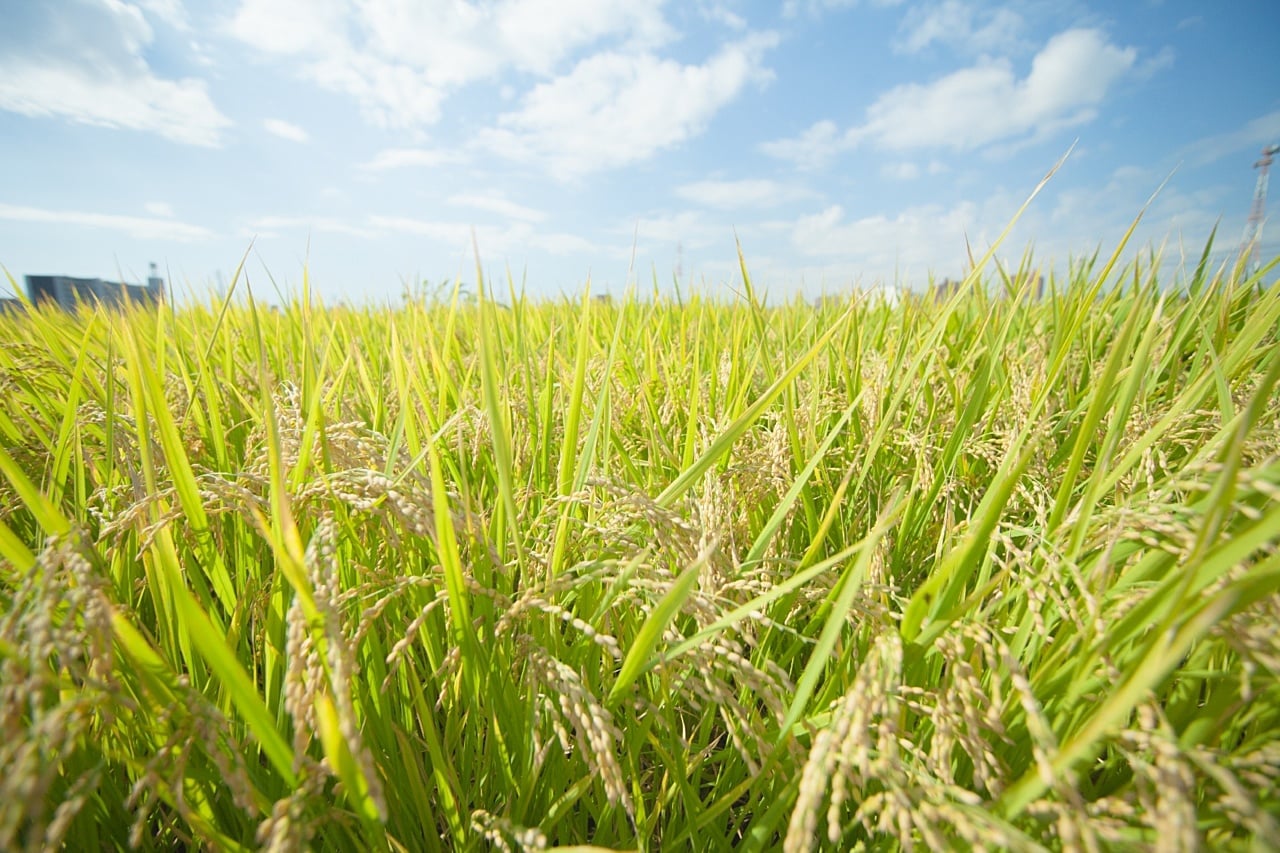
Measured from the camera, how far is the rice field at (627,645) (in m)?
0.44

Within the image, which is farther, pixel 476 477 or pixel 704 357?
pixel 704 357

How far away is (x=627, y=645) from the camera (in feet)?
2.95

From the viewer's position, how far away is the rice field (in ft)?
1.44

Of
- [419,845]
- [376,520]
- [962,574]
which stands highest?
[962,574]

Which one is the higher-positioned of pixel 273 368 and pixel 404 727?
pixel 273 368

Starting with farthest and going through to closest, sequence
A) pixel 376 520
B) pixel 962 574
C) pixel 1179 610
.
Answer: pixel 376 520, pixel 962 574, pixel 1179 610

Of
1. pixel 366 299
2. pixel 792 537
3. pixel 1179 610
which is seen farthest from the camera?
pixel 366 299

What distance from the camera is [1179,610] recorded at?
0.47 m

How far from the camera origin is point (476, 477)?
1268 mm

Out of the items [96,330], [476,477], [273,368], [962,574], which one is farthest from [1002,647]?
[96,330]

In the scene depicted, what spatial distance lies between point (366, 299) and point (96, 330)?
1.82 metres

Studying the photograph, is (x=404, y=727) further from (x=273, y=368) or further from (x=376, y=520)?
(x=273, y=368)

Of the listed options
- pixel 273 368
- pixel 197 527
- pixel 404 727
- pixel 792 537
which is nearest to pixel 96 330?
pixel 273 368

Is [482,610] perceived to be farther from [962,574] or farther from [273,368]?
[273,368]
